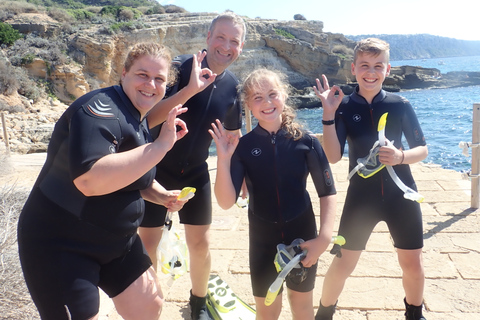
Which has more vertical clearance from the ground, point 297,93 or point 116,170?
point 116,170

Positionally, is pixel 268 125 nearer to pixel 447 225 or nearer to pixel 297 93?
pixel 447 225

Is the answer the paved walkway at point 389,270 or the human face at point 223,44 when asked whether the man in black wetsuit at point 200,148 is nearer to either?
the human face at point 223,44

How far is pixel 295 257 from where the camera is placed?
6.05 ft

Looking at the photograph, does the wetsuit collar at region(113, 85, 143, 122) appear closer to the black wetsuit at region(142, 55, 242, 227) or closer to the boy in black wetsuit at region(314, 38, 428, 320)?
the black wetsuit at region(142, 55, 242, 227)

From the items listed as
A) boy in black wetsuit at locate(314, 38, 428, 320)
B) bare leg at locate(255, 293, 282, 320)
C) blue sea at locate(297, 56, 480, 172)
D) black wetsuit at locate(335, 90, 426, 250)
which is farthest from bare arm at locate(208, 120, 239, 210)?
blue sea at locate(297, 56, 480, 172)

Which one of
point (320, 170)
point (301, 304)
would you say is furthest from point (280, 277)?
point (320, 170)

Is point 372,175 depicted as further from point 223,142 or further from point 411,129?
point 223,142

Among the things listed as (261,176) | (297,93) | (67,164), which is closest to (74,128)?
(67,164)

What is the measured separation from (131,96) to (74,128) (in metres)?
0.36

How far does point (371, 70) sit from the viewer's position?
237cm

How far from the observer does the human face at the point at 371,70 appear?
2.35m

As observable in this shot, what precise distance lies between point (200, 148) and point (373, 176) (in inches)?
43.3

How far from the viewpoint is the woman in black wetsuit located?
1.42m

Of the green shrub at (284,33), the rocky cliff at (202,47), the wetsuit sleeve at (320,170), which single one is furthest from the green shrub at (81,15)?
the wetsuit sleeve at (320,170)
